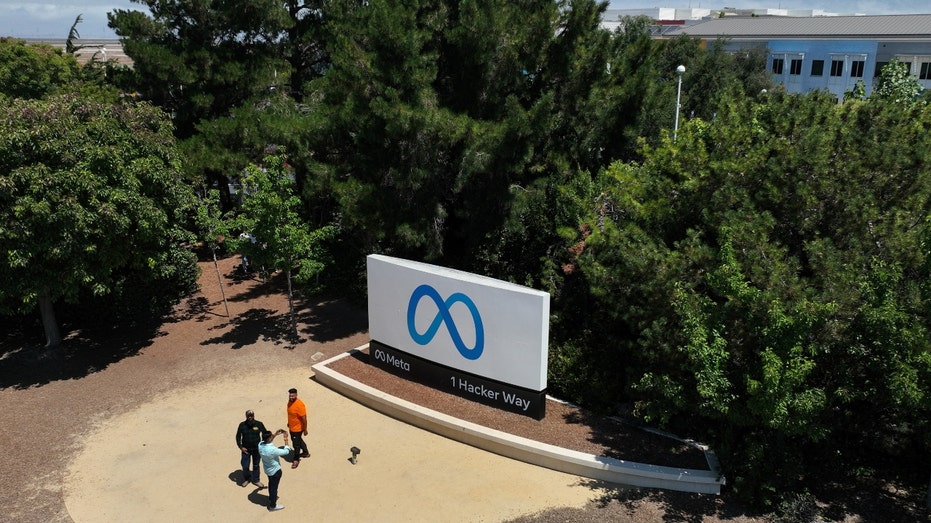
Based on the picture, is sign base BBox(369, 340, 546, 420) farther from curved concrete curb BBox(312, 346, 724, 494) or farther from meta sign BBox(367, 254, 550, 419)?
curved concrete curb BBox(312, 346, 724, 494)

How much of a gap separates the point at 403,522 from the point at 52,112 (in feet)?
36.4

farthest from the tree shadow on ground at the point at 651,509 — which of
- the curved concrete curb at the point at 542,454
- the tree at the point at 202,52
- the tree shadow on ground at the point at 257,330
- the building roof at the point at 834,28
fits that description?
the building roof at the point at 834,28

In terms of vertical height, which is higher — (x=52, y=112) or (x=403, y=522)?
(x=52, y=112)

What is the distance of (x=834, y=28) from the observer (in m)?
52.0

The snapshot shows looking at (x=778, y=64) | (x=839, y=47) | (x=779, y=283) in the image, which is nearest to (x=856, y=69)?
(x=839, y=47)

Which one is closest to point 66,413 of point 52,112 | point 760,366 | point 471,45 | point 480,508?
point 52,112

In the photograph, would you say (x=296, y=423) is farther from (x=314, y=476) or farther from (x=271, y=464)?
(x=271, y=464)

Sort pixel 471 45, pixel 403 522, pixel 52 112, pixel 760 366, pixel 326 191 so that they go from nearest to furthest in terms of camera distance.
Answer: pixel 760 366, pixel 403 522, pixel 52 112, pixel 471 45, pixel 326 191

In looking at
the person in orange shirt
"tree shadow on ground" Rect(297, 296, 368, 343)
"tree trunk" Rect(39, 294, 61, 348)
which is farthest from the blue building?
"tree trunk" Rect(39, 294, 61, 348)

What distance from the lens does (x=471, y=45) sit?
1566 cm

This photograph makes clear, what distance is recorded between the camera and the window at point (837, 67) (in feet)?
162

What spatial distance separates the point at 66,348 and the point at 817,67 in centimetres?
5312

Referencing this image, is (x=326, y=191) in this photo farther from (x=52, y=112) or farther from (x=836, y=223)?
(x=836, y=223)

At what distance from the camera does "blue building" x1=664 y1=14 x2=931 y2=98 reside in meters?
46.1
